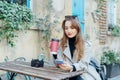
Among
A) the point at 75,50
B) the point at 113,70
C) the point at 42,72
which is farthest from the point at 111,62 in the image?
the point at 42,72

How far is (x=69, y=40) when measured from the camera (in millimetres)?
3363

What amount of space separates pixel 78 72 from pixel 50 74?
1.14ft

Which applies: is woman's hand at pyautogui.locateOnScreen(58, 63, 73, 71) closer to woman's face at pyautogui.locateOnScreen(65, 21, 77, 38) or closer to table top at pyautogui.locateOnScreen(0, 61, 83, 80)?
table top at pyautogui.locateOnScreen(0, 61, 83, 80)

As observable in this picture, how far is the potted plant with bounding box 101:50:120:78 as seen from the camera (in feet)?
25.1

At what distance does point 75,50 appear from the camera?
10.8 feet

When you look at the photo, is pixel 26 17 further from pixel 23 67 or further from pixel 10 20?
pixel 23 67

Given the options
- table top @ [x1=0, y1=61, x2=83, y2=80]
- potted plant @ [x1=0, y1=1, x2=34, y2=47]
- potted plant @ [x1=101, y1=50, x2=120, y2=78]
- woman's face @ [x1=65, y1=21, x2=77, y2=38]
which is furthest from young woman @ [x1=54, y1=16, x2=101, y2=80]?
potted plant @ [x1=101, y1=50, x2=120, y2=78]

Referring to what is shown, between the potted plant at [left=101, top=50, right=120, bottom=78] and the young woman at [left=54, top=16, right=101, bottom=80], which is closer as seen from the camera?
the young woman at [left=54, top=16, right=101, bottom=80]

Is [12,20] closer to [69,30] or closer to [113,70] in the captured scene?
[69,30]

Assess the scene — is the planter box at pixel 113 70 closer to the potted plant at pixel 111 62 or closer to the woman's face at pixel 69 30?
the potted plant at pixel 111 62

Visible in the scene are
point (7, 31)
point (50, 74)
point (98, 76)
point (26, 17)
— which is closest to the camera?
point (50, 74)

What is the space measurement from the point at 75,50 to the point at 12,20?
1873mm

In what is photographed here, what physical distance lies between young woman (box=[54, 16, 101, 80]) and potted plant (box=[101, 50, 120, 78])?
4.43m

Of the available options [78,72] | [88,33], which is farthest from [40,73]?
[88,33]
